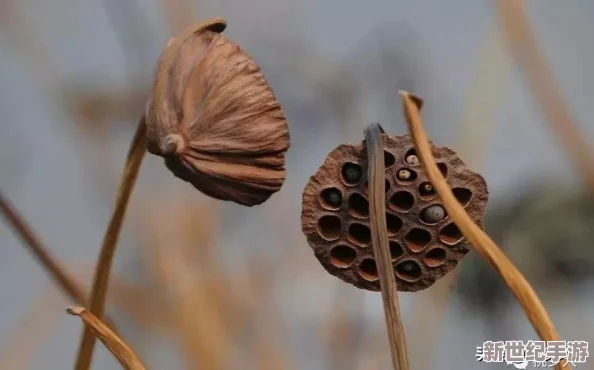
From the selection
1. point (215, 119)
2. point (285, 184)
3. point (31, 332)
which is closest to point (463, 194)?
point (215, 119)

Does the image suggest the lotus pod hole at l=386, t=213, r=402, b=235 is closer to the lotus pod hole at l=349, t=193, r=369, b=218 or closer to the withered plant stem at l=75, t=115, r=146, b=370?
the lotus pod hole at l=349, t=193, r=369, b=218

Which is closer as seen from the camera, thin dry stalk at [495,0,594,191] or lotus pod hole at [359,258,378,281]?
lotus pod hole at [359,258,378,281]

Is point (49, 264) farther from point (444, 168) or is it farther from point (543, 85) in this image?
point (543, 85)

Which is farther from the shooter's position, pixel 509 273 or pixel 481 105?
pixel 481 105

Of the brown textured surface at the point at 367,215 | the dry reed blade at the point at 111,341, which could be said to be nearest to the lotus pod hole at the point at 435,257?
the brown textured surface at the point at 367,215

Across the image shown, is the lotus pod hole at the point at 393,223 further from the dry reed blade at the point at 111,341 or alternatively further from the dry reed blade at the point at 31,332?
the dry reed blade at the point at 31,332

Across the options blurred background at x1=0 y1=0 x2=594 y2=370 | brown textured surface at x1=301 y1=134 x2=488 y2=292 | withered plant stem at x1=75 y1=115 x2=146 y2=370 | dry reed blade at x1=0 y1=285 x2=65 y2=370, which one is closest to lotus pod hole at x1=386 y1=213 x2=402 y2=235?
brown textured surface at x1=301 y1=134 x2=488 y2=292
